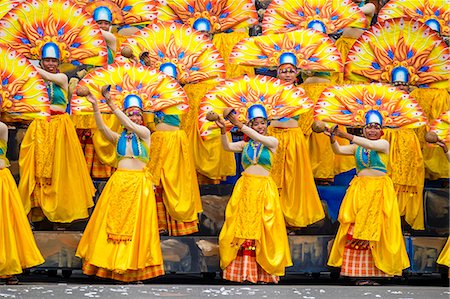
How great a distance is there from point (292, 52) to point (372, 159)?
1.25 meters

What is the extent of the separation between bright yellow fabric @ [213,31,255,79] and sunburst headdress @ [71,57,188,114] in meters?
1.84

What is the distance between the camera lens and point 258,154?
10.1 metres

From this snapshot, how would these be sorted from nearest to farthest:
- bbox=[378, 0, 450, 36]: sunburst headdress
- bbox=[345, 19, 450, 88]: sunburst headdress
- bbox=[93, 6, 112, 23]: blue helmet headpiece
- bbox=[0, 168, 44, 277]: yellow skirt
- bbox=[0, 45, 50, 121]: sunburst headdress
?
1. bbox=[0, 168, 44, 277]: yellow skirt
2. bbox=[0, 45, 50, 121]: sunburst headdress
3. bbox=[345, 19, 450, 88]: sunburst headdress
4. bbox=[93, 6, 112, 23]: blue helmet headpiece
5. bbox=[378, 0, 450, 36]: sunburst headdress

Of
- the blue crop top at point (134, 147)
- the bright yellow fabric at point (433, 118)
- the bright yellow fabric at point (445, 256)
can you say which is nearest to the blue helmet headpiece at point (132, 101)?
the blue crop top at point (134, 147)

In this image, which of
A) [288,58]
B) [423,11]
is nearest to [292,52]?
[288,58]

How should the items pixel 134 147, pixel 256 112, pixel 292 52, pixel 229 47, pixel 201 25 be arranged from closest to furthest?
pixel 134 147 → pixel 256 112 → pixel 292 52 → pixel 201 25 → pixel 229 47

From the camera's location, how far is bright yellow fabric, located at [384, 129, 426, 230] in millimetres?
11000

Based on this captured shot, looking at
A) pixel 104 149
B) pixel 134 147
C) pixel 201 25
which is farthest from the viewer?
pixel 201 25

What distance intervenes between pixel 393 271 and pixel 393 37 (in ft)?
7.27

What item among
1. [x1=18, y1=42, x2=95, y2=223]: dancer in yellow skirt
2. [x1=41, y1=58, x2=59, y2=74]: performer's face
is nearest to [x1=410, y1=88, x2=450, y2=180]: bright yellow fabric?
[x1=18, y1=42, x2=95, y2=223]: dancer in yellow skirt

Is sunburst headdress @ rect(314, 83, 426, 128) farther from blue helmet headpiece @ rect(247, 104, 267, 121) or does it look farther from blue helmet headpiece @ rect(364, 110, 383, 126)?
blue helmet headpiece @ rect(247, 104, 267, 121)

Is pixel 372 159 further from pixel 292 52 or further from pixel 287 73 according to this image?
pixel 292 52

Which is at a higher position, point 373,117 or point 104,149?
point 373,117

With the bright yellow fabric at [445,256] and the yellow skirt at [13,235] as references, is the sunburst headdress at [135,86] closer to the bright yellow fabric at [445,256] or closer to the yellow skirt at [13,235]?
the yellow skirt at [13,235]
